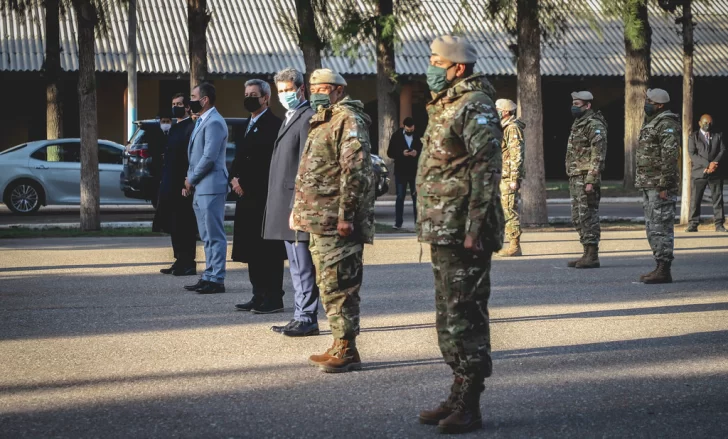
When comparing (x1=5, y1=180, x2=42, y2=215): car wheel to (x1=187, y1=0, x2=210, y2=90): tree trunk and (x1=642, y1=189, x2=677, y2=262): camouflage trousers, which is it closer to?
(x1=187, y1=0, x2=210, y2=90): tree trunk

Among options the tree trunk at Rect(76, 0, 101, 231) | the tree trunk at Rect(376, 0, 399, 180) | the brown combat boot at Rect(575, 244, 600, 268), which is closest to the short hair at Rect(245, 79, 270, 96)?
the brown combat boot at Rect(575, 244, 600, 268)

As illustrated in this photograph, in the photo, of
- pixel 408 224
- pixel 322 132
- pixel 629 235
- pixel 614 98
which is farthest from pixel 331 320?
pixel 614 98

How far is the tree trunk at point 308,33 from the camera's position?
70.7 ft

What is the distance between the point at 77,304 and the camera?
1009 centimetres

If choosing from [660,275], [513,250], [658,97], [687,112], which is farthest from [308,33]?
[660,275]

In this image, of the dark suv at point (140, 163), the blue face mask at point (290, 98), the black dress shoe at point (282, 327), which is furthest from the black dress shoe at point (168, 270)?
the dark suv at point (140, 163)

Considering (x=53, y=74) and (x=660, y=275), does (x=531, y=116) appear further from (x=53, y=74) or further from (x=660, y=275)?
(x=53, y=74)

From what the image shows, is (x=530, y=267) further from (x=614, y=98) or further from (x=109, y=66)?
(x=614, y=98)

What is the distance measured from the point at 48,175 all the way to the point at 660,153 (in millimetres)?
14456

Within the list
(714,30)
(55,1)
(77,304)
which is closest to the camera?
(77,304)

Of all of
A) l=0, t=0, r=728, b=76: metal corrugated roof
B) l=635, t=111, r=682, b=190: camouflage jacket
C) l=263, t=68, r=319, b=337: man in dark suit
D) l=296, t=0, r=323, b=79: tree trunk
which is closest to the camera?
l=263, t=68, r=319, b=337: man in dark suit

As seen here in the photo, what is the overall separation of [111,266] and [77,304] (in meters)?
3.11

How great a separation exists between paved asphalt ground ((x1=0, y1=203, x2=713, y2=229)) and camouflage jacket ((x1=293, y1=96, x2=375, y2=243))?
40.1ft

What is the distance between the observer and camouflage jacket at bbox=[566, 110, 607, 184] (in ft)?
41.2
